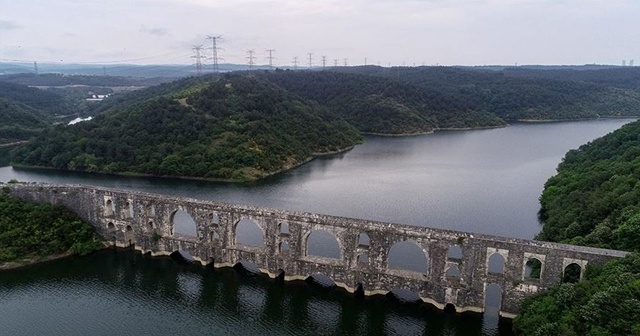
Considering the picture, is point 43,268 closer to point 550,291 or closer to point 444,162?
point 550,291

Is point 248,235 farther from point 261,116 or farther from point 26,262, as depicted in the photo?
point 261,116

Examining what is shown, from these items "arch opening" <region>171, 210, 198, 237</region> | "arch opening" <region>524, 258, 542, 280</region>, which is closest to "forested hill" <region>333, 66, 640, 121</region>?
"arch opening" <region>171, 210, 198, 237</region>

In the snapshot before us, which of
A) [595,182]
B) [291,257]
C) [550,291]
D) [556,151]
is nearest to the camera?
[550,291]

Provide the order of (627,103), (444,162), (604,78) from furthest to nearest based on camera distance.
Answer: (604,78)
(627,103)
(444,162)

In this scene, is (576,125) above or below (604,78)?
below

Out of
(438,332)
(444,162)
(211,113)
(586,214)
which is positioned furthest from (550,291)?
(211,113)

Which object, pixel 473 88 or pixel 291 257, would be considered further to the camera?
pixel 473 88

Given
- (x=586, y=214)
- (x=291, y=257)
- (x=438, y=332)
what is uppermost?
(x=586, y=214)
